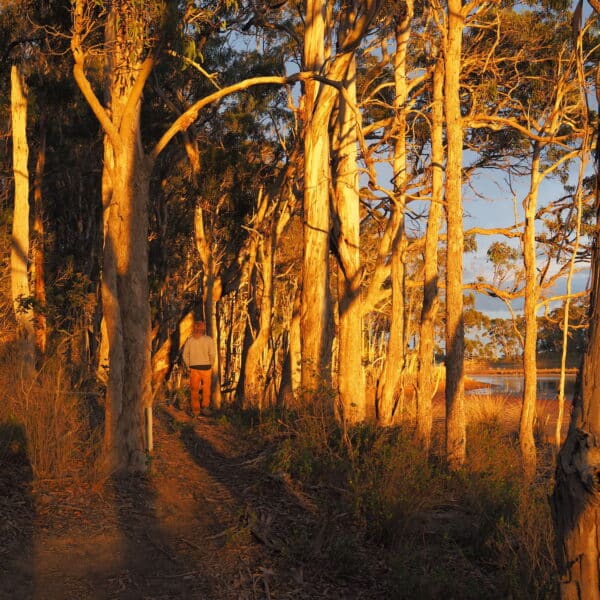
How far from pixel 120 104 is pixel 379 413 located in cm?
945

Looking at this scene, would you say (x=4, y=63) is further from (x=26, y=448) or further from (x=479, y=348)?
(x=479, y=348)

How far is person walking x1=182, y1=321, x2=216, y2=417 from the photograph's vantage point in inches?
466

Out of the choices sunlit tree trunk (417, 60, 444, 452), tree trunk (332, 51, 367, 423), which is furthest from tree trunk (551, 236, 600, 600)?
tree trunk (332, 51, 367, 423)

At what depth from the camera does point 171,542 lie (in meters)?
5.55

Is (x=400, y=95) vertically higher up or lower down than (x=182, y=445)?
higher up

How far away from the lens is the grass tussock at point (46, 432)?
20.3 feet

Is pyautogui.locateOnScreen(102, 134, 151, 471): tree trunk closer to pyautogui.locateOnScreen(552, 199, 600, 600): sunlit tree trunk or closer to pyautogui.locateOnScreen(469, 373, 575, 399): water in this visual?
pyautogui.locateOnScreen(552, 199, 600, 600): sunlit tree trunk

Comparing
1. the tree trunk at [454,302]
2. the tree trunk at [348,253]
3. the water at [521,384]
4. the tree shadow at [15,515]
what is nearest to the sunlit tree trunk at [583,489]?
the tree shadow at [15,515]

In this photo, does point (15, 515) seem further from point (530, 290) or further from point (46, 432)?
point (530, 290)

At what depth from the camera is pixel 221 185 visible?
59.3 ft

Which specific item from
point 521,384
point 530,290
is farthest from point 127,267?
point 521,384

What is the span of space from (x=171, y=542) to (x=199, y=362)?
21.1ft

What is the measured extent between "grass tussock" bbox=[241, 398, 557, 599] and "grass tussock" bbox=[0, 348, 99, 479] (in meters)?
1.98

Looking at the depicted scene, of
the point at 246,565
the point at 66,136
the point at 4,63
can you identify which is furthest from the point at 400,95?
the point at 246,565
